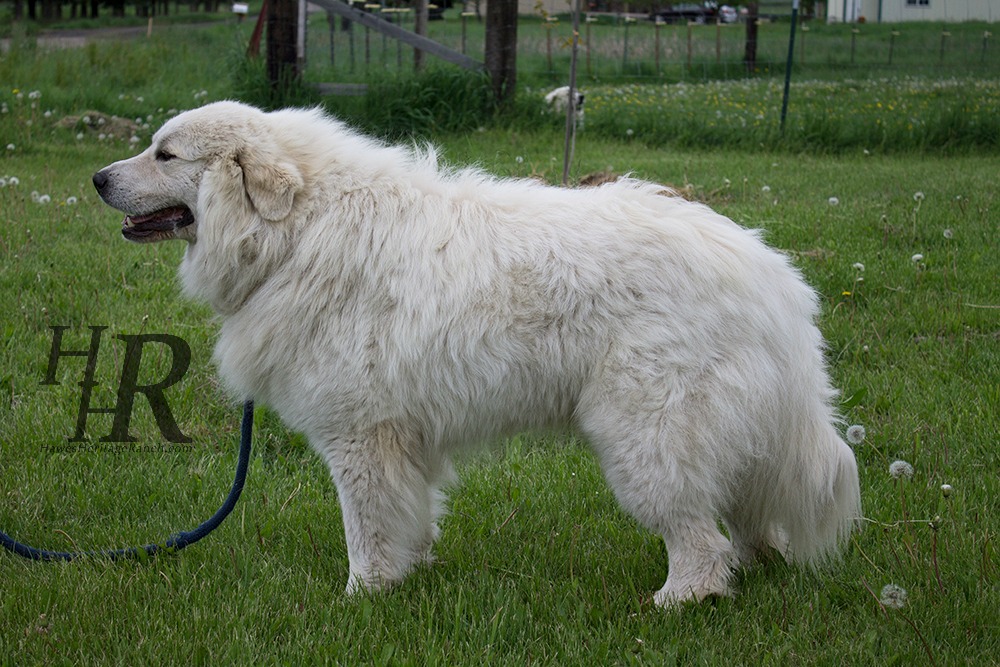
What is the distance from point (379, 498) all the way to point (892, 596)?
1.71 meters

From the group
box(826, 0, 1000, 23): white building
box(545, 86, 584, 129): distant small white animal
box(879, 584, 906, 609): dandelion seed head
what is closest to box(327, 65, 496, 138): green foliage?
box(545, 86, 584, 129): distant small white animal

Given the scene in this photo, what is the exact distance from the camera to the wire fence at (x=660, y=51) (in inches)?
462

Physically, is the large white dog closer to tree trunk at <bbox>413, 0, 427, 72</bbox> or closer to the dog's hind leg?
the dog's hind leg

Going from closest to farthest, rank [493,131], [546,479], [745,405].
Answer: [745,405] → [546,479] → [493,131]

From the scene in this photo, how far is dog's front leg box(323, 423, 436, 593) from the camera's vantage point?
131 inches

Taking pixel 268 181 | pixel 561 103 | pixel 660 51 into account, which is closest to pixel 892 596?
pixel 268 181

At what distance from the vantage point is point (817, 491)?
10.6 feet

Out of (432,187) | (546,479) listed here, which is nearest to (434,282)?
(432,187)

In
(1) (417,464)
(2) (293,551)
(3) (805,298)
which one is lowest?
(2) (293,551)

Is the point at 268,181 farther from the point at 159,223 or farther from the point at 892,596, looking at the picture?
the point at 892,596

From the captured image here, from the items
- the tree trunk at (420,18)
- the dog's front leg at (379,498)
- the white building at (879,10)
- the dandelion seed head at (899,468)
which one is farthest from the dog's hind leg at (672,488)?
the white building at (879,10)

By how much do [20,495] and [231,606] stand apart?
1.43 meters

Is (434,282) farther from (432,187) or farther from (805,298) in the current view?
(805,298)

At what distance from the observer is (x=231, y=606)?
126 inches
